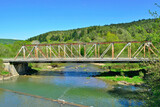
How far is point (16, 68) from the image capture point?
3406 cm

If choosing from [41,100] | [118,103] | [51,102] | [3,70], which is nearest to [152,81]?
[118,103]

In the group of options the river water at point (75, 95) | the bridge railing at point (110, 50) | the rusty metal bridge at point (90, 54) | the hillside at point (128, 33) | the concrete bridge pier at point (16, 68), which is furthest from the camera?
the concrete bridge pier at point (16, 68)

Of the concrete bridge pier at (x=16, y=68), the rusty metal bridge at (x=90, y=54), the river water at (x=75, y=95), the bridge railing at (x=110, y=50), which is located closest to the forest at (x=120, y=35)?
the bridge railing at (x=110, y=50)

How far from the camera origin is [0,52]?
48.0 meters

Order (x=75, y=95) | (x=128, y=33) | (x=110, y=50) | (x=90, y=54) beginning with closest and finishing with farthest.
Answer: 1. (x=75, y=95)
2. (x=90, y=54)
3. (x=110, y=50)
4. (x=128, y=33)

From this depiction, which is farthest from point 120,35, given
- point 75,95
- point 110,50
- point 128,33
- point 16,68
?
point 75,95

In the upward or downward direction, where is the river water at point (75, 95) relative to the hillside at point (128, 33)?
downward

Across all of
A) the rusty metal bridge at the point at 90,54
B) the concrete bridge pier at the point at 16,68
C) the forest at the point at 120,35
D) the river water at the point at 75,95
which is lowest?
the river water at the point at 75,95

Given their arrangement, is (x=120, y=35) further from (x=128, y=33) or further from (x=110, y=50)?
(x=110, y=50)

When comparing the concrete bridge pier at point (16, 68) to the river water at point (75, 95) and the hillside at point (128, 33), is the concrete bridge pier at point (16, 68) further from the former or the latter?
the hillside at point (128, 33)

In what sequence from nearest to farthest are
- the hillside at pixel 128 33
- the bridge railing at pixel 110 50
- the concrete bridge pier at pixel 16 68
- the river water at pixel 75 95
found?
the hillside at pixel 128 33 → the river water at pixel 75 95 → the bridge railing at pixel 110 50 → the concrete bridge pier at pixel 16 68

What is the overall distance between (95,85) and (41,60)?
13683mm

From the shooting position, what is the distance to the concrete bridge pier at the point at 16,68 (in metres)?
32.2

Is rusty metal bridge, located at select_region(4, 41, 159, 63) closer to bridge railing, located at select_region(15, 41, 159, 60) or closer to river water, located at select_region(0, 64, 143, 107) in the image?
bridge railing, located at select_region(15, 41, 159, 60)
